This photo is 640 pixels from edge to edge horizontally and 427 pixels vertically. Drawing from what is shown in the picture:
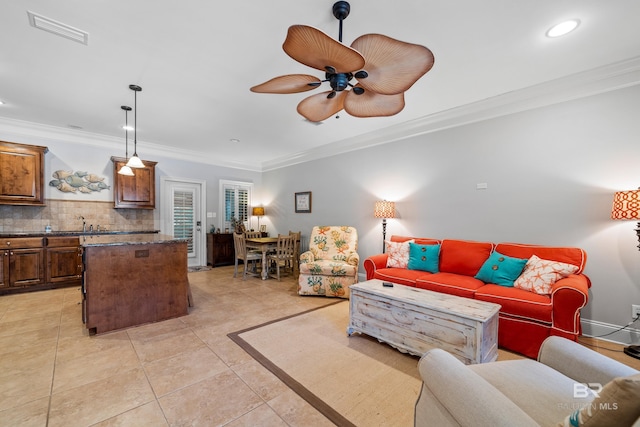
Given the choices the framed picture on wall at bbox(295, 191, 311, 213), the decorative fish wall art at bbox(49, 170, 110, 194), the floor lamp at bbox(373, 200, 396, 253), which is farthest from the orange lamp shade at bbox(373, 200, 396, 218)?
the decorative fish wall art at bbox(49, 170, 110, 194)

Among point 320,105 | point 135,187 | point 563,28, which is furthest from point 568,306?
point 135,187

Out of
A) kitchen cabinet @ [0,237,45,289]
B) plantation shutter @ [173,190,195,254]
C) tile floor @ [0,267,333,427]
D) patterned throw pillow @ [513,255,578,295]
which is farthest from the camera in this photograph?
plantation shutter @ [173,190,195,254]

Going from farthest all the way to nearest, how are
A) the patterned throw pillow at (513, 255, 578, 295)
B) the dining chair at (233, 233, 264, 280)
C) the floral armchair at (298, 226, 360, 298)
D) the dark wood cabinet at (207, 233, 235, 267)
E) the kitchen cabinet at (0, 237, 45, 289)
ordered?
the dark wood cabinet at (207, 233, 235, 267) < the dining chair at (233, 233, 264, 280) < the floral armchair at (298, 226, 360, 298) < the kitchen cabinet at (0, 237, 45, 289) < the patterned throw pillow at (513, 255, 578, 295)

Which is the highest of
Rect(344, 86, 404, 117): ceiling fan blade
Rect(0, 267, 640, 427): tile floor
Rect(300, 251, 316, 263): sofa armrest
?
Rect(344, 86, 404, 117): ceiling fan blade

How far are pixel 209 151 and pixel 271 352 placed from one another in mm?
4870

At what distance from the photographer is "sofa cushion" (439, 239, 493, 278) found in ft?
10.3

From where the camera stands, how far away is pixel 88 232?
454cm

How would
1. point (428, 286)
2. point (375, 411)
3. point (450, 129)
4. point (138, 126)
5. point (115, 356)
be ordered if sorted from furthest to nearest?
point (138, 126) < point (450, 129) < point (428, 286) < point (115, 356) < point (375, 411)

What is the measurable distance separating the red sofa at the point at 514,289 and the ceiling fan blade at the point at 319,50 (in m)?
2.38

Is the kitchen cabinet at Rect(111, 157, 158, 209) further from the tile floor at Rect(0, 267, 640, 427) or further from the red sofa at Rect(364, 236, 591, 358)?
the red sofa at Rect(364, 236, 591, 358)

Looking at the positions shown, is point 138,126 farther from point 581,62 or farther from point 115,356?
point 581,62

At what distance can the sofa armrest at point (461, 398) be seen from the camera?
83 centimetres

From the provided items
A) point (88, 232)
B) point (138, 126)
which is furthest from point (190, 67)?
point (88, 232)

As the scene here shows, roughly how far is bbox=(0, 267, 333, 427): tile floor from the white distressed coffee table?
1011 millimetres
